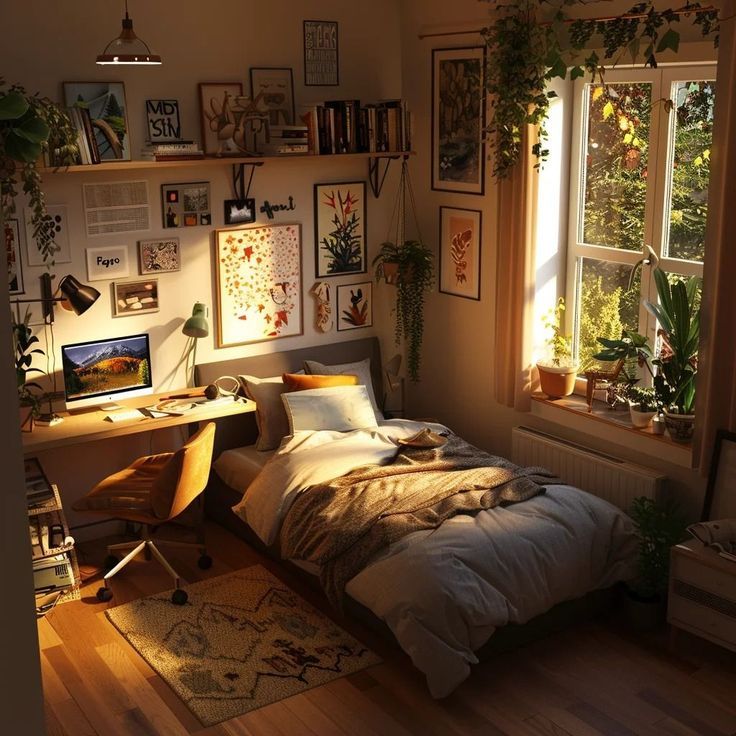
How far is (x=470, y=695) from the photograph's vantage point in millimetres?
4023

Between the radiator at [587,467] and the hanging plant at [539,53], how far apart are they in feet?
4.84

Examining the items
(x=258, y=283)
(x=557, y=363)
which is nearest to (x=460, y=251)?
(x=557, y=363)

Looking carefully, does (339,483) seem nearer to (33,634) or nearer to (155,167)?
(155,167)

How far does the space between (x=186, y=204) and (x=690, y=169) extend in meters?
2.67

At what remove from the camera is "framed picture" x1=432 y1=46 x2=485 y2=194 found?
5.56m

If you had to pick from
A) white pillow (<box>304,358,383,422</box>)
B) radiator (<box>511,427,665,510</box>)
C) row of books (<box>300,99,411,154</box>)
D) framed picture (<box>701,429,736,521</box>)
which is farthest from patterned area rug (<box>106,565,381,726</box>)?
row of books (<box>300,99,411,154</box>)

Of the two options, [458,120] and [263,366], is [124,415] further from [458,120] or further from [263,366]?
[458,120]

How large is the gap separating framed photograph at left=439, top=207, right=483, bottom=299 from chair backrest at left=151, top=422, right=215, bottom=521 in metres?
1.89

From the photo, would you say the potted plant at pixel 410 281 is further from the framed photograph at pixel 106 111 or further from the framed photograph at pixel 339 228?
the framed photograph at pixel 106 111

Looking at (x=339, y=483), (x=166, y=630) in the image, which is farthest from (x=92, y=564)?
(x=339, y=483)

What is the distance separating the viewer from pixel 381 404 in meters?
6.23

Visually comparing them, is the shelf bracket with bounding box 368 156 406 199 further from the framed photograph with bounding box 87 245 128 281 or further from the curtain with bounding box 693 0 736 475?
the curtain with bounding box 693 0 736 475

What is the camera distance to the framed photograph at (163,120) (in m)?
5.25

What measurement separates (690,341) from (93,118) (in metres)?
3.16
